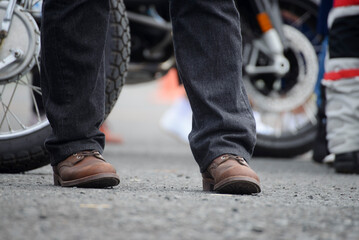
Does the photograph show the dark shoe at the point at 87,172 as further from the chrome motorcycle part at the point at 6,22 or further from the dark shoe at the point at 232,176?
the chrome motorcycle part at the point at 6,22

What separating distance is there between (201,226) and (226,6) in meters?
0.84

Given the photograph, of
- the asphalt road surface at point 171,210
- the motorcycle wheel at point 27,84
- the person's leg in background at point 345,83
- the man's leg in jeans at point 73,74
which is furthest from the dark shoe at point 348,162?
the man's leg in jeans at point 73,74

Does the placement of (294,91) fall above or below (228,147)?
below

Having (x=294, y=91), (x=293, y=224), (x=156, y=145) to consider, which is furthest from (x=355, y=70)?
(x=156, y=145)

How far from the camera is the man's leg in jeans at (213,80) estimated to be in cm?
189

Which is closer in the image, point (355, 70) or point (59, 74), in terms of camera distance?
point (59, 74)

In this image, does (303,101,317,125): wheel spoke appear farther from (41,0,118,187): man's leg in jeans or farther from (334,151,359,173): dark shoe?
(41,0,118,187): man's leg in jeans

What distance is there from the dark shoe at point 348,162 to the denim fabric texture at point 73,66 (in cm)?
130

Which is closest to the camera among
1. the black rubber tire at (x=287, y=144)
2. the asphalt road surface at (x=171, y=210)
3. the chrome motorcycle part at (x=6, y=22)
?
the asphalt road surface at (x=171, y=210)

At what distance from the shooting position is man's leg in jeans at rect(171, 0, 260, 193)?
1895 mm

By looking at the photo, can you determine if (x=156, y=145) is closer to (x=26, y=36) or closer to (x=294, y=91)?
(x=294, y=91)

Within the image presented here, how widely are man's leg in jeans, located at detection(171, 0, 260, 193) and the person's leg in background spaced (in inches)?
39.5

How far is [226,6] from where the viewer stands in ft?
6.41

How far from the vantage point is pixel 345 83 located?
2.85 metres
